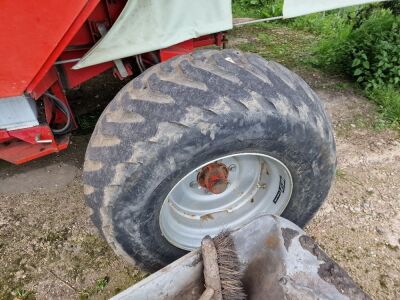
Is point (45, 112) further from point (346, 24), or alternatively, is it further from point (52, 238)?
point (346, 24)


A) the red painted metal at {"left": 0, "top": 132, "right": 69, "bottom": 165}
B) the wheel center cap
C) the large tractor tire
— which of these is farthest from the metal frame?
the wheel center cap

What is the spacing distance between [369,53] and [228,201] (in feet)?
7.51

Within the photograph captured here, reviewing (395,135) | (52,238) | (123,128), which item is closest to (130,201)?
(123,128)

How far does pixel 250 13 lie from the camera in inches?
200

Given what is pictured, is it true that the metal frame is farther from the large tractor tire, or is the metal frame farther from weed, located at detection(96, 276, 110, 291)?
weed, located at detection(96, 276, 110, 291)

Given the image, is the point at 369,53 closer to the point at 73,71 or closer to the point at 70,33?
the point at 73,71

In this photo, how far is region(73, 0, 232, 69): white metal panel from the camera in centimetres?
167

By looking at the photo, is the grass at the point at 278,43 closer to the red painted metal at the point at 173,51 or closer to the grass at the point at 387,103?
the grass at the point at 387,103

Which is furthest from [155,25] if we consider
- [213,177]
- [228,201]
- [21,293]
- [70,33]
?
[21,293]

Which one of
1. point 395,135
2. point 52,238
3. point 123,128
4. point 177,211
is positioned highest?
point 123,128

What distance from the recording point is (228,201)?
212 centimetres

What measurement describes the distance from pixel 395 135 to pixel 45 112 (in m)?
2.53

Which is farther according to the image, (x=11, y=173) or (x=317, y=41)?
(x=317, y=41)

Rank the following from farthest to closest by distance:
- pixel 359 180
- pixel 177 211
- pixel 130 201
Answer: pixel 359 180
pixel 177 211
pixel 130 201
